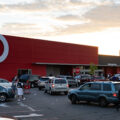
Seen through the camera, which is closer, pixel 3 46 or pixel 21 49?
pixel 3 46

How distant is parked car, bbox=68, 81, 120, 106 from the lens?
57.2 ft

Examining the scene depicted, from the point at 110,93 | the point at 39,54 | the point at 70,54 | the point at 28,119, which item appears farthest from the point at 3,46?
the point at 28,119

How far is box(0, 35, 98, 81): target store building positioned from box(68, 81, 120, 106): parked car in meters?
26.2

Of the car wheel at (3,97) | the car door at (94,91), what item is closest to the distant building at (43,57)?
the car wheel at (3,97)

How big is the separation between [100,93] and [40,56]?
32283mm

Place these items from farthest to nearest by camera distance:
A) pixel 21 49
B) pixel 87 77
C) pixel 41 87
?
1. pixel 21 49
2. pixel 87 77
3. pixel 41 87

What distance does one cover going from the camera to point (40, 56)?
163 ft

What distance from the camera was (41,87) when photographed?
35125 mm

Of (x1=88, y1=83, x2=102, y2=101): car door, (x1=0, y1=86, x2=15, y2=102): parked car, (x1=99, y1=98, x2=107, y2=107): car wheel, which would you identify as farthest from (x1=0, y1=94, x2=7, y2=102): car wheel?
(x1=99, y1=98, x2=107, y2=107): car wheel

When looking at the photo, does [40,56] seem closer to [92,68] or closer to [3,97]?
[92,68]

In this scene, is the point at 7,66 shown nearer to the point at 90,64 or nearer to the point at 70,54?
the point at 70,54

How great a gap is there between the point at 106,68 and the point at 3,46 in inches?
1205

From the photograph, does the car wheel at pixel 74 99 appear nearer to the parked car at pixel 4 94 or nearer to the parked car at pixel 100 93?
the parked car at pixel 100 93

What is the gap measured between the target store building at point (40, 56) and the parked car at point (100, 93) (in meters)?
26.2
